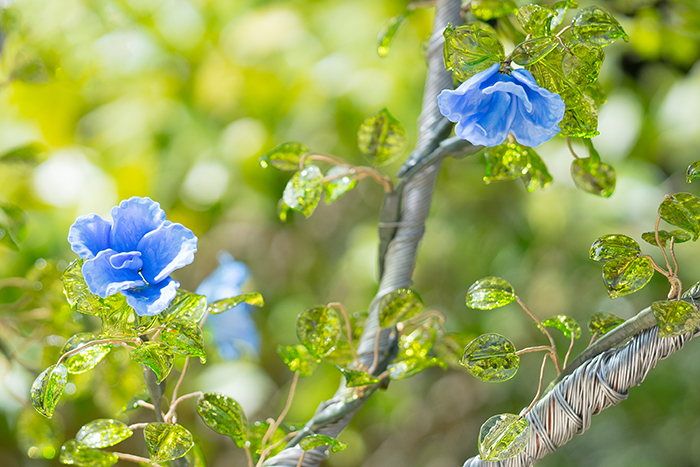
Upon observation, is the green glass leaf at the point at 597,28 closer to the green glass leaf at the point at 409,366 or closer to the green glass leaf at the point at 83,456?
the green glass leaf at the point at 409,366

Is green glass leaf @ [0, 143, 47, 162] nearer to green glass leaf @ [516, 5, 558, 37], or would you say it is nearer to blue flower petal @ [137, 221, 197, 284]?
blue flower petal @ [137, 221, 197, 284]

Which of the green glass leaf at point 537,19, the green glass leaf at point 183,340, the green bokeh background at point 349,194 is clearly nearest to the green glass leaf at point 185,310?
the green glass leaf at point 183,340

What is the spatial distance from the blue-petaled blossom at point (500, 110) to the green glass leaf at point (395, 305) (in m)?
0.12

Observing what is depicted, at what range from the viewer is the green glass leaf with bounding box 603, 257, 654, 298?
0.27 metres

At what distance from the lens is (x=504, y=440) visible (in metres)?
0.26

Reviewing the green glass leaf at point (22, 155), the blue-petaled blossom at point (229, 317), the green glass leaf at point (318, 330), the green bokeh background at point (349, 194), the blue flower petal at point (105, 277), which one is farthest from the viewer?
the green bokeh background at point (349, 194)

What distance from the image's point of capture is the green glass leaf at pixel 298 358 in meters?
0.34

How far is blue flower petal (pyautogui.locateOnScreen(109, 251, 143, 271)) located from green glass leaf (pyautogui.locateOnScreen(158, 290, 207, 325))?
1.2 inches

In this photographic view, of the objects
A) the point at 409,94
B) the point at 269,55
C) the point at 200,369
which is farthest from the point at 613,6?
the point at 200,369

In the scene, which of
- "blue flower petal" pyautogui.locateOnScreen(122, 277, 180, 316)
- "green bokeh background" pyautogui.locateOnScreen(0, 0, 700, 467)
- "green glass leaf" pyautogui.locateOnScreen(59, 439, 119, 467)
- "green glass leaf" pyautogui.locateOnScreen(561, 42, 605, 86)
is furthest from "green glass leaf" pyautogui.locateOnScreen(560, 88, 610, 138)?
"green bokeh background" pyautogui.locateOnScreen(0, 0, 700, 467)

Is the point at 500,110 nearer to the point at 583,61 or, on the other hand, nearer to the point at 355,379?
the point at 583,61

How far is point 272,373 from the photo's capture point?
4.39 ft

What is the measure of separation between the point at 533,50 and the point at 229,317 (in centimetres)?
72

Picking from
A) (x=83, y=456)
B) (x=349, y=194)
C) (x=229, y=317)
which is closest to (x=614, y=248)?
(x=83, y=456)
